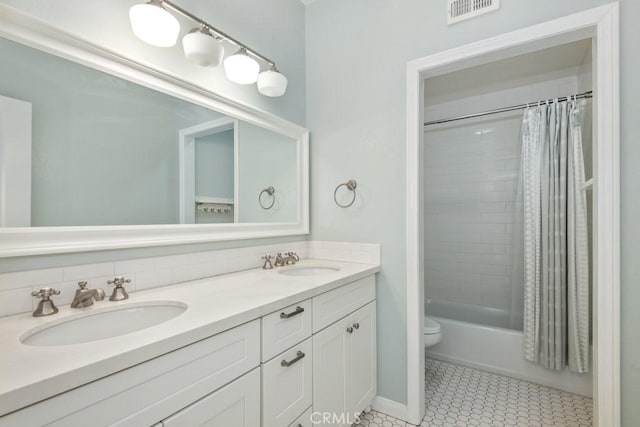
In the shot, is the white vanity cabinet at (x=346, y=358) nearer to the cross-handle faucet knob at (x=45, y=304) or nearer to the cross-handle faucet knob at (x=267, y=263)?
the cross-handle faucet knob at (x=267, y=263)

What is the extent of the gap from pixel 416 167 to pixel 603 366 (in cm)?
122

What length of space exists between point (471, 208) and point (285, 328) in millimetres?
2573

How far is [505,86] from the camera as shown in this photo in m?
2.71

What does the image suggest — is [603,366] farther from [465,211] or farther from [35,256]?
[35,256]

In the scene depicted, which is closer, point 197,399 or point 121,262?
point 197,399

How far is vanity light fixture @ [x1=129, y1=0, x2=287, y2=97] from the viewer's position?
3.76 ft

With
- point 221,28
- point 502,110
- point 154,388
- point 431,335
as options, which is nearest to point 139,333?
point 154,388

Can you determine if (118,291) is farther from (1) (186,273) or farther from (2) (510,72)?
(2) (510,72)

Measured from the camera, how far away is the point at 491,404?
6.12ft

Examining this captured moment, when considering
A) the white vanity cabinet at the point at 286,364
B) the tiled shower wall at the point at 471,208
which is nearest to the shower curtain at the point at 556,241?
the tiled shower wall at the point at 471,208

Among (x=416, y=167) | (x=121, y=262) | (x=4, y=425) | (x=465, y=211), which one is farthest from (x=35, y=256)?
(x=465, y=211)

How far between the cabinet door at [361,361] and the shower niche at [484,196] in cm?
97

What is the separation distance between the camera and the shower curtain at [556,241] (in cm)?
201

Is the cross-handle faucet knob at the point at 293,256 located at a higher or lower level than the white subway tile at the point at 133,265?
lower
